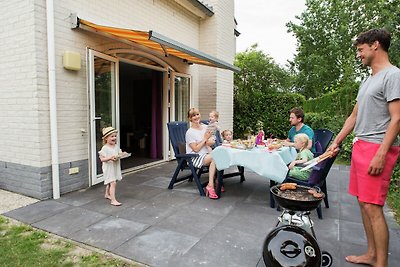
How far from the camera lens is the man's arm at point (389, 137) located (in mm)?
2012

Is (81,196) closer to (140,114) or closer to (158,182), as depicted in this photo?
(158,182)

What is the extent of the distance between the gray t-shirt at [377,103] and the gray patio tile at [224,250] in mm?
1428

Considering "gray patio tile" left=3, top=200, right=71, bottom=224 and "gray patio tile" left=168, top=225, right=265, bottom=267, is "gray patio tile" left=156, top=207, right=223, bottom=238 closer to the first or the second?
"gray patio tile" left=168, top=225, right=265, bottom=267

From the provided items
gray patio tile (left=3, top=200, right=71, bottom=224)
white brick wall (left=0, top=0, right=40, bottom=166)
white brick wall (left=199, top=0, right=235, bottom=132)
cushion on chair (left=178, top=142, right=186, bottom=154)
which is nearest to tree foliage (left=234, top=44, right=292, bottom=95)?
white brick wall (left=199, top=0, right=235, bottom=132)

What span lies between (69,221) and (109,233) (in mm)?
664

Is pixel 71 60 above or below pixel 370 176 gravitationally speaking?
above

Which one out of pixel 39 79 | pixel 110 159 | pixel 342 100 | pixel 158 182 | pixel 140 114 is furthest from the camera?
pixel 140 114

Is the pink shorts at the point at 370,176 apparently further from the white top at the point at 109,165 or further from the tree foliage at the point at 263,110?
the tree foliage at the point at 263,110

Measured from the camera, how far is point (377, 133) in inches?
84.5

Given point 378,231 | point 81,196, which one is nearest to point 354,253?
point 378,231

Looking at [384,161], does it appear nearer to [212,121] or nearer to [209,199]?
[209,199]

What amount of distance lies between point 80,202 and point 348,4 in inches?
929

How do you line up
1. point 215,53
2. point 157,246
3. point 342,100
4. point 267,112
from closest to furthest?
point 157,246 < point 215,53 < point 342,100 < point 267,112

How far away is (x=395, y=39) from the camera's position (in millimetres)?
9633
